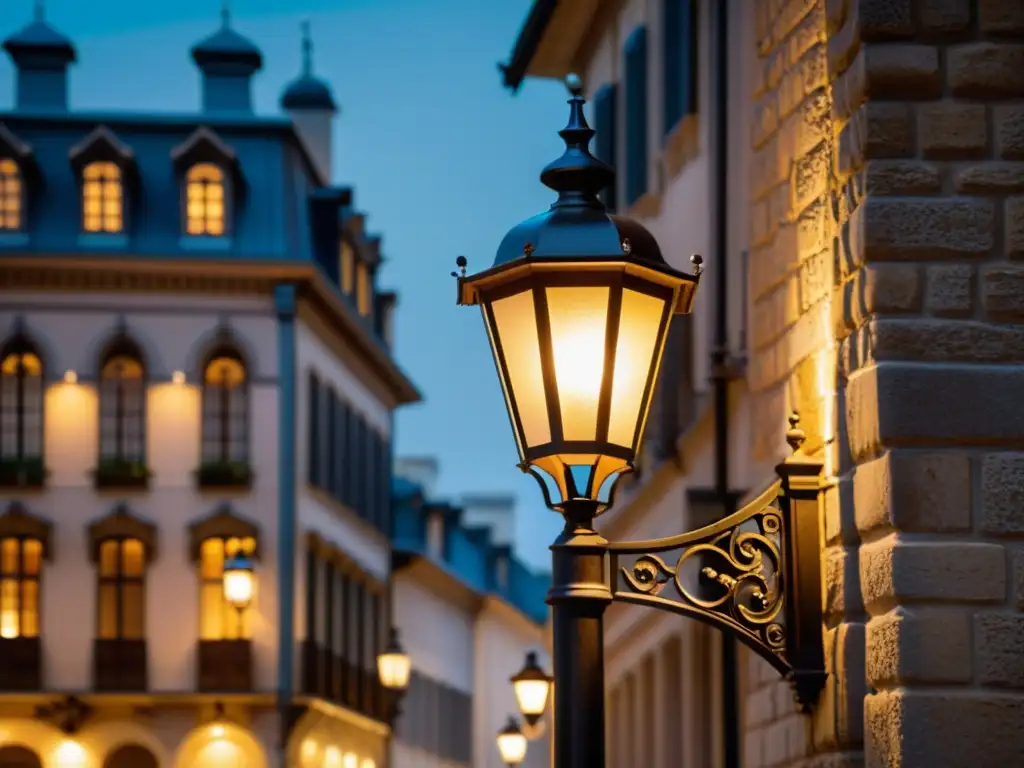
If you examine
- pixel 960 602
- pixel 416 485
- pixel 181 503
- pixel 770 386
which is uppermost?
pixel 416 485

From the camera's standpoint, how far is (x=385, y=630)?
57.8 m

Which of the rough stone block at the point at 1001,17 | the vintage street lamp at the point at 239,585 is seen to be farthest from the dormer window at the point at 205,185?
the rough stone block at the point at 1001,17

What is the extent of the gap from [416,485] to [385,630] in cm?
719

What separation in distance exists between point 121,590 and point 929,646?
126ft

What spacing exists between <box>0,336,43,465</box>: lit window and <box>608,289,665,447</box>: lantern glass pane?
38947mm

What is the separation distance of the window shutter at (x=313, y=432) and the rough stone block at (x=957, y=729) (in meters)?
40.4

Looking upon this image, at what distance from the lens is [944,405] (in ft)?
24.1

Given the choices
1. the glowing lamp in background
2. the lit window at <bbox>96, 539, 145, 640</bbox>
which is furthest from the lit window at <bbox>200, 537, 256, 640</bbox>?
the glowing lamp in background

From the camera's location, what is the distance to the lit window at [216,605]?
45000 mm

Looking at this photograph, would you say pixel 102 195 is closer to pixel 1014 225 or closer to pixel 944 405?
pixel 1014 225

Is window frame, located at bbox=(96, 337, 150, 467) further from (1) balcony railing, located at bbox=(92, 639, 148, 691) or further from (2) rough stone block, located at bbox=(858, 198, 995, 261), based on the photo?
(2) rough stone block, located at bbox=(858, 198, 995, 261)

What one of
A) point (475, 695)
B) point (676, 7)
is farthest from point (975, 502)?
point (475, 695)

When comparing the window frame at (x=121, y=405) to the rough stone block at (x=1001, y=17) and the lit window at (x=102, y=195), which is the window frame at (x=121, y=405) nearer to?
the lit window at (x=102, y=195)

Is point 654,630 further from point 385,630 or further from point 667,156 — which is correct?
point 385,630
